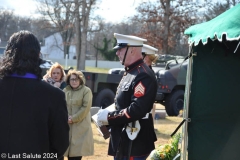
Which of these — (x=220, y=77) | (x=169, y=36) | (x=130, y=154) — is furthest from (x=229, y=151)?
(x=169, y=36)

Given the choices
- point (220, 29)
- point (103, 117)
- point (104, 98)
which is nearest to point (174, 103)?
point (104, 98)

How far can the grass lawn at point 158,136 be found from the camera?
7.99 meters

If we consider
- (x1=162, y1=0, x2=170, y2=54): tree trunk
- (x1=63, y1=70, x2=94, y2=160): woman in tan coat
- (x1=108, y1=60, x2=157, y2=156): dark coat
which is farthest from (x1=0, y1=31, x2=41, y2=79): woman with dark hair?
(x1=162, y1=0, x2=170, y2=54): tree trunk

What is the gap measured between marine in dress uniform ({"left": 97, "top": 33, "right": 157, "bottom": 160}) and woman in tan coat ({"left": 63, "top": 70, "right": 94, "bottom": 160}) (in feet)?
6.79

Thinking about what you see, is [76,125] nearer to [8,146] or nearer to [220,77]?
[220,77]

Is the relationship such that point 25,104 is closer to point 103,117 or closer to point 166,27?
point 103,117

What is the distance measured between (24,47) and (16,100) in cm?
34

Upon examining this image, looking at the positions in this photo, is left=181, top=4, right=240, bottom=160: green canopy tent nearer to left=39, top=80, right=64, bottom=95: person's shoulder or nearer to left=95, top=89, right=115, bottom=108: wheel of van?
left=39, top=80, right=64, bottom=95: person's shoulder

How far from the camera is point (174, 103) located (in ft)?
48.4

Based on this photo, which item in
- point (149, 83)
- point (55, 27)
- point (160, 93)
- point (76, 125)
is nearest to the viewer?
point (149, 83)

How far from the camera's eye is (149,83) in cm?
407

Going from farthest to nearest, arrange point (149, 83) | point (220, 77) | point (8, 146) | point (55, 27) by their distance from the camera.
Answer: point (55, 27) → point (220, 77) → point (149, 83) → point (8, 146)

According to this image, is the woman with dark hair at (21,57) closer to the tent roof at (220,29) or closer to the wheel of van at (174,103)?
the tent roof at (220,29)

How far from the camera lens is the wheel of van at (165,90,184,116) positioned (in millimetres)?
14728
